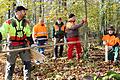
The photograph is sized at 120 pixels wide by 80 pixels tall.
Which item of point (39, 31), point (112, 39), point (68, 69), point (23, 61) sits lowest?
point (68, 69)

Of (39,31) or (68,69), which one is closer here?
(68,69)

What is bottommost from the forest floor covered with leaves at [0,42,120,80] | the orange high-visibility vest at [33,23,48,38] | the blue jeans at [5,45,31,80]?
the forest floor covered with leaves at [0,42,120,80]

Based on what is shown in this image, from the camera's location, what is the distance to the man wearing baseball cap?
891cm

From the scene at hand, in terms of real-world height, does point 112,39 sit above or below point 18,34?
below

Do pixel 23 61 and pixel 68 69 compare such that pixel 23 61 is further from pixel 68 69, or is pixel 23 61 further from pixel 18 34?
pixel 68 69

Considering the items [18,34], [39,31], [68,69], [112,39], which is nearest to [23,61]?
[18,34]

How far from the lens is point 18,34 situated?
904 cm

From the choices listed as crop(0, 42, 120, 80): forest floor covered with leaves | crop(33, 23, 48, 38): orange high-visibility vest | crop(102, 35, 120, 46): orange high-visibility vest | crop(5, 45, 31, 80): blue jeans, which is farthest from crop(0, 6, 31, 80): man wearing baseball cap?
crop(33, 23, 48, 38): orange high-visibility vest

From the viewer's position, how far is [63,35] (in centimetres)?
1568

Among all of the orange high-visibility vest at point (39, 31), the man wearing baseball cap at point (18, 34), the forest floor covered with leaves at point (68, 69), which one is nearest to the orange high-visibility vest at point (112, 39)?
the forest floor covered with leaves at point (68, 69)

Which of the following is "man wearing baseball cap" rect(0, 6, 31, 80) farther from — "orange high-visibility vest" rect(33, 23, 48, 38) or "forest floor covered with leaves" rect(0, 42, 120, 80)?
"orange high-visibility vest" rect(33, 23, 48, 38)

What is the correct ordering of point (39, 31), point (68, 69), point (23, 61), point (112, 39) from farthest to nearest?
1. point (39, 31)
2. point (112, 39)
3. point (68, 69)
4. point (23, 61)

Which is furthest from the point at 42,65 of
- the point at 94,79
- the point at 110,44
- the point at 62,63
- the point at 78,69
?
the point at 94,79

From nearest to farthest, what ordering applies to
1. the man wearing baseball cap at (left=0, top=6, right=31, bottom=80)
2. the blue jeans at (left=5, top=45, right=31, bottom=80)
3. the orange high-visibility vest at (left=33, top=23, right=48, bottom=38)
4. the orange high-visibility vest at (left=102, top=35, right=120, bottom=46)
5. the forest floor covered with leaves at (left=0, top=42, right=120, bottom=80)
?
the man wearing baseball cap at (left=0, top=6, right=31, bottom=80), the blue jeans at (left=5, top=45, right=31, bottom=80), the forest floor covered with leaves at (left=0, top=42, right=120, bottom=80), the orange high-visibility vest at (left=102, top=35, right=120, bottom=46), the orange high-visibility vest at (left=33, top=23, right=48, bottom=38)
